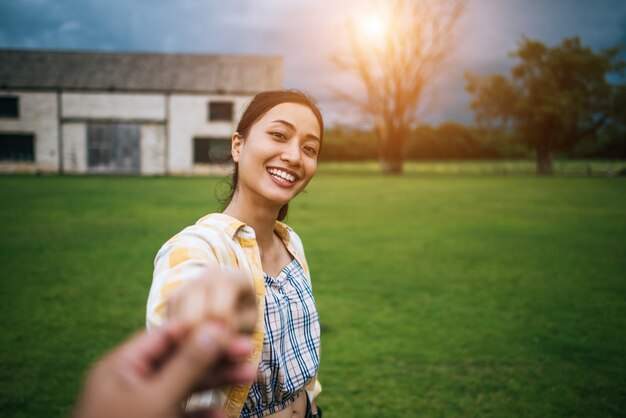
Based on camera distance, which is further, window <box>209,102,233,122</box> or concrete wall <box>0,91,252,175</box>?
window <box>209,102,233,122</box>

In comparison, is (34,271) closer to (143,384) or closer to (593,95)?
(143,384)

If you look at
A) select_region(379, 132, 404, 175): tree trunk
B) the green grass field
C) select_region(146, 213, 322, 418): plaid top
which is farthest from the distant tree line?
select_region(146, 213, 322, 418): plaid top

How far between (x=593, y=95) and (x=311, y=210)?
147ft

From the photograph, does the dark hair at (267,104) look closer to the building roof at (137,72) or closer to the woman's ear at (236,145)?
the woman's ear at (236,145)

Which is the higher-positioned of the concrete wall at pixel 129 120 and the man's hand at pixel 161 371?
the concrete wall at pixel 129 120

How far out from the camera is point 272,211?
191 centimetres

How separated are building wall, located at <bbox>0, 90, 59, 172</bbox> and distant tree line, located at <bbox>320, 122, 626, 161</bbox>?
30.0m

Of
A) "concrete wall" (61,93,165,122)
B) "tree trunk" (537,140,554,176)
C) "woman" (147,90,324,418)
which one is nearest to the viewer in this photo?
"woman" (147,90,324,418)

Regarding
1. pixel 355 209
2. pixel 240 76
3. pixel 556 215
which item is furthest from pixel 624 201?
pixel 240 76

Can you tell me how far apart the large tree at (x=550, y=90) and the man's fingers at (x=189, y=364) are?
50.6 metres

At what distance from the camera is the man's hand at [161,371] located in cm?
59

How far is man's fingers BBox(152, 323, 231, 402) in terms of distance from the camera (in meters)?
0.60

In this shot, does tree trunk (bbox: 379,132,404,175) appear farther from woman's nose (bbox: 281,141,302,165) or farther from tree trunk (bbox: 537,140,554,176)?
woman's nose (bbox: 281,141,302,165)

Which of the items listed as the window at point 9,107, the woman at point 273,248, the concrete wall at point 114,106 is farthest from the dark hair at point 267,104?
the window at point 9,107
